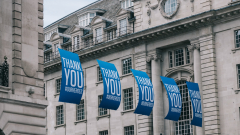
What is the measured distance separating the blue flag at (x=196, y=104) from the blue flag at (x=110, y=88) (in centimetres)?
1064

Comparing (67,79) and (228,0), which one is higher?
(228,0)

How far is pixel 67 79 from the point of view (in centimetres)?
2702

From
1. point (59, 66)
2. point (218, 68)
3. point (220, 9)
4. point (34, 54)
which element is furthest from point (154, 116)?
point (34, 54)

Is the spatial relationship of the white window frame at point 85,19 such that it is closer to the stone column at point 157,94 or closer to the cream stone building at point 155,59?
the cream stone building at point 155,59

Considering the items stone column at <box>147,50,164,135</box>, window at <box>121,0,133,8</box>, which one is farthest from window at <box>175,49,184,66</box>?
window at <box>121,0,133,8</box>

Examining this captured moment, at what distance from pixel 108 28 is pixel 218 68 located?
48.8ft

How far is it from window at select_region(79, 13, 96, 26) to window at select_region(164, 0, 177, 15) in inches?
511

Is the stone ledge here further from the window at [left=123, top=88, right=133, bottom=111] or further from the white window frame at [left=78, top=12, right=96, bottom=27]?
the white window frame at [left=78, top=12, right=96, bottom=27]

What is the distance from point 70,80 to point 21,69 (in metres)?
4.26

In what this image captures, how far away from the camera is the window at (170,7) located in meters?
48.7

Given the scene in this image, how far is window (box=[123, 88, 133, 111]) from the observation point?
5100 centimetres

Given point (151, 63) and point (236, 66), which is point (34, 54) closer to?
point (236, 66)

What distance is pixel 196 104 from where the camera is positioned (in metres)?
41.2

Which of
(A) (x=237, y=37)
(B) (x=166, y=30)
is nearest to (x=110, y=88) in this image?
(A) (x=237, y=37)
